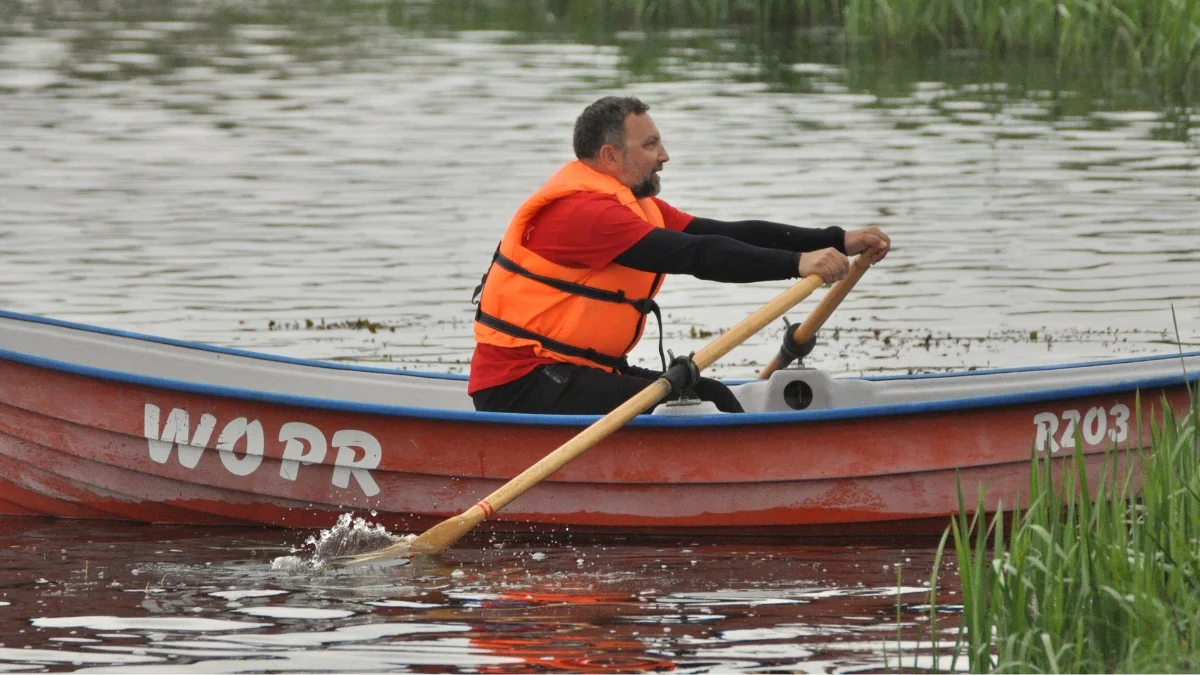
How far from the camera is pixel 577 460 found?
6.39 meters

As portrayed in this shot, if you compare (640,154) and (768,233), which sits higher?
(640,154)

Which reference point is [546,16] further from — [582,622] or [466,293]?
[582,622]

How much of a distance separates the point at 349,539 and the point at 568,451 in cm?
95

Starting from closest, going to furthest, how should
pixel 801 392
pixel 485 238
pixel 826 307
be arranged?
pixel 826 307 < pixel 801 392 < pixel 485 238

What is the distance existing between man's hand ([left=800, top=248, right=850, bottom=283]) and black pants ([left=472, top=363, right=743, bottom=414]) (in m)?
0.62

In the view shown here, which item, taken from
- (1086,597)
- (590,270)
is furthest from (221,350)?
(1086,597)

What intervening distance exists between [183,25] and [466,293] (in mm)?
21532

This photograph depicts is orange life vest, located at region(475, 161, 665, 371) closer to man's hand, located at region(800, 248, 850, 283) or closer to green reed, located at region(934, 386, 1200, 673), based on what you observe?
man's hand, located at region(800, 248, 850, 283)

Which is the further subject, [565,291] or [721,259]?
[565,291]

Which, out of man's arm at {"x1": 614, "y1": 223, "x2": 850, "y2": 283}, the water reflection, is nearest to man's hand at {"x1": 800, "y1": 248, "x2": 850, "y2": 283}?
man's arm at {"x1": 614, "y1": 223, "x2": 850, "y2": 283}

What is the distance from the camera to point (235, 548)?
21.1 feet

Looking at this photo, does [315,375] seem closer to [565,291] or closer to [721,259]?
[565,291]

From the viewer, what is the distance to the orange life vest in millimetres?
6371

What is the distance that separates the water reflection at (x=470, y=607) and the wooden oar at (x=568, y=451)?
110 mm
